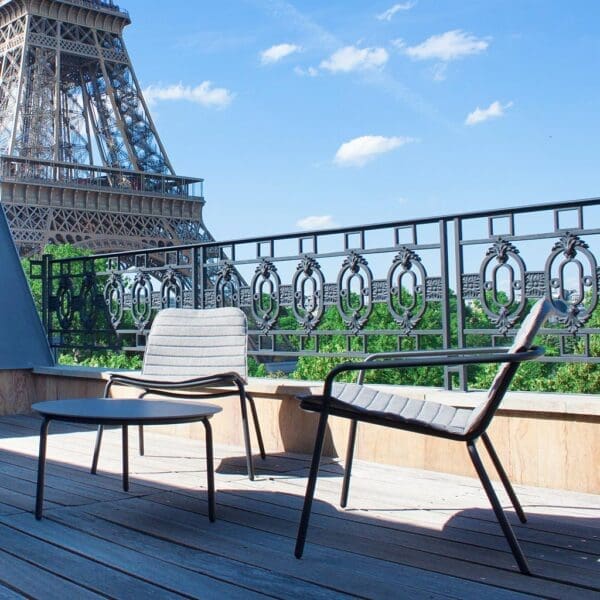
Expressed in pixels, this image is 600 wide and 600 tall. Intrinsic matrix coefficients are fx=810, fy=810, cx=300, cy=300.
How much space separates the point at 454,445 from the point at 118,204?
19.9 metres

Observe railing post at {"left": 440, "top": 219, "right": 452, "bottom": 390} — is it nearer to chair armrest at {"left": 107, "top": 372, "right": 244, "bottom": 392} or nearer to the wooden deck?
the wooden deck

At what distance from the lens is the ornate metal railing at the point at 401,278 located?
10.6ft

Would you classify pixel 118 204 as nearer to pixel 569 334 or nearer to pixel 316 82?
pixel 316 82

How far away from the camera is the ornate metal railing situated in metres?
3.23

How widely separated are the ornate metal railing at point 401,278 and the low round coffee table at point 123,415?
4.00 ft

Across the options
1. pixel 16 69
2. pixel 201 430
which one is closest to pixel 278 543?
pixel 201 430

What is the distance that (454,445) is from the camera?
3.46 m

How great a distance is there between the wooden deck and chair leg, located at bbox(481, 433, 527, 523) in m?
0.05

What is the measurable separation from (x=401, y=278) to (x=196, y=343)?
105cm

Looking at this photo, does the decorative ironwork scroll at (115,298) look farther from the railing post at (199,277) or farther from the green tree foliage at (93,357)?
the railing post at (199,277)

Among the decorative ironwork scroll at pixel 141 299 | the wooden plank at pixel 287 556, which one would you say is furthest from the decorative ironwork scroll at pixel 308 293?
the wooden plank at pixel 287 556

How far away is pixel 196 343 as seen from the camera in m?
3.98

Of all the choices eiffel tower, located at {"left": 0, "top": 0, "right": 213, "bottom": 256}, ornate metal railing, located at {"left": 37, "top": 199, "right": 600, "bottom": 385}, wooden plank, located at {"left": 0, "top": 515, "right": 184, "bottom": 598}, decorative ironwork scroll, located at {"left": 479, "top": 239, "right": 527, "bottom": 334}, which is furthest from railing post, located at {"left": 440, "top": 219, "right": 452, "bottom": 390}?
eiffel tower, located at {"left": 0, "top": 0, "right": 213, "bottom": 256}

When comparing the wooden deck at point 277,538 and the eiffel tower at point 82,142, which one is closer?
the wooden deck at point 277,538
